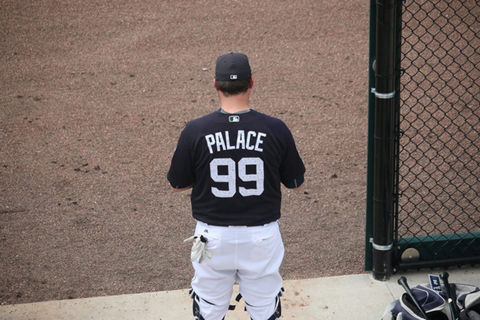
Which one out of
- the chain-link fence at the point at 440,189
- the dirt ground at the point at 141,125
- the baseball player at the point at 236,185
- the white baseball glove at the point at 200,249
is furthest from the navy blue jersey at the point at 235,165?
the dirt ground at the point at 141,125

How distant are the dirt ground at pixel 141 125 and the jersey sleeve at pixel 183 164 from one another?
1581 millimetres

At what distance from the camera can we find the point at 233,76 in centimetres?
336

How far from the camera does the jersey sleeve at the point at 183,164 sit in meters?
3.43

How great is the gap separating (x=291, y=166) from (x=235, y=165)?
35cm

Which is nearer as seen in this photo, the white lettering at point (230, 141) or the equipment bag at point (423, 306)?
the white lettering at point (230, 141)

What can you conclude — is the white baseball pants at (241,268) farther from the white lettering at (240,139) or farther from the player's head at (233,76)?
the player's head at (233,76)

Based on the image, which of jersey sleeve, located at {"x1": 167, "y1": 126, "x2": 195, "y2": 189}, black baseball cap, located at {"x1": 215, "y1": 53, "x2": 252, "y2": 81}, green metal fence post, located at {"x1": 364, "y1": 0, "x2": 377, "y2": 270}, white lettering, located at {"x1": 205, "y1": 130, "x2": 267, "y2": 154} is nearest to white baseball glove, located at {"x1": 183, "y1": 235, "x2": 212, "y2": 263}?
jersey sleeve, located at {"x1": 167, "y1": 126, "x2": 195, "y2": 189}

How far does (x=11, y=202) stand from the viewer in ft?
19.7

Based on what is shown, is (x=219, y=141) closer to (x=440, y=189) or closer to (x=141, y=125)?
(x=440, y=189)

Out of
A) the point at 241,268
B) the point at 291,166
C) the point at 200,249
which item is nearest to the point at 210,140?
the point at 291,166

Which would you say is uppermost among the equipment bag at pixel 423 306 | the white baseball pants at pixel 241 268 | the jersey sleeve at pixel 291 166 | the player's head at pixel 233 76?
the player's head at pixel 233 76

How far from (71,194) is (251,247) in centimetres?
307

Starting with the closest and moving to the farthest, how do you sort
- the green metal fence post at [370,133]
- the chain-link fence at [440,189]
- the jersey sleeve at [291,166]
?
the jersey sleeve at [291,166] < the green metal fence post at [370,133] < the chain-link fence at [440,189]

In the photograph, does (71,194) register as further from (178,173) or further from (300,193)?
(178,173)
